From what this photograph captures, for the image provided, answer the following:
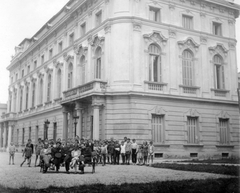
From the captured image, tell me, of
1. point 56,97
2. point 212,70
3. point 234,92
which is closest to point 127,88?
point 212,70

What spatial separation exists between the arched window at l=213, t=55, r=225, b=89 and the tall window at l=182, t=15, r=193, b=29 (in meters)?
4.10

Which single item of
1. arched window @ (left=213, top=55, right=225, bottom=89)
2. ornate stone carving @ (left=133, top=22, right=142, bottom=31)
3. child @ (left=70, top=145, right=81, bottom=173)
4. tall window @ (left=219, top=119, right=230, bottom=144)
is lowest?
child @ (left=70, top=145, right=81, bottom=173)

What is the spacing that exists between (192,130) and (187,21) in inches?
413

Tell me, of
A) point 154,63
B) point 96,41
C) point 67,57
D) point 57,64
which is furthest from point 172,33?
point 57,64

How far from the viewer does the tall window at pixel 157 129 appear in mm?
27128

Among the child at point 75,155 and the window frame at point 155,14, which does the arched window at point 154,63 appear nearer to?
the window frame at point 155,14

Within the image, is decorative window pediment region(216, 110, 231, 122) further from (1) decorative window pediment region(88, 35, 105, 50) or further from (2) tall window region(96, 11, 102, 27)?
(2) tall window region(96, 11, 102, 27)

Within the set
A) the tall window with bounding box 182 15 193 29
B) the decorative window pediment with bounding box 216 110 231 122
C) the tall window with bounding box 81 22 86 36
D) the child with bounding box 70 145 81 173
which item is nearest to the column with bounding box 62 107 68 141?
the tall window with bounding box 81 22 86 36

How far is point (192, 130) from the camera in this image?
29.1 meters

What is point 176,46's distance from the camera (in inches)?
1163

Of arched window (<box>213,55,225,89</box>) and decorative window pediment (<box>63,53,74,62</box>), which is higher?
decorative window pediment (<box>63,53,74,62</box>)

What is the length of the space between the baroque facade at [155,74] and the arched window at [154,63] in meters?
0.09

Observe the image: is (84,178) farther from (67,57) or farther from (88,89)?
(67,57)

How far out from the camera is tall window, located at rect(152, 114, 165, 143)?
27.1m
